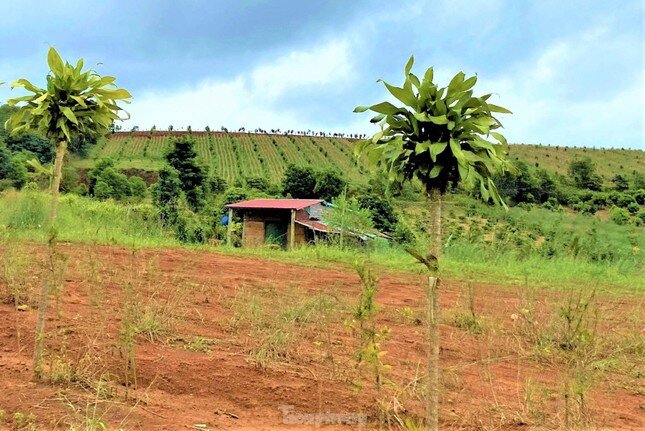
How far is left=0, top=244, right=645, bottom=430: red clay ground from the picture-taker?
3.14 m

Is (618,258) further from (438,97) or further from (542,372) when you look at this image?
(438,97)

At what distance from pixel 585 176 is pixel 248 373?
189ft

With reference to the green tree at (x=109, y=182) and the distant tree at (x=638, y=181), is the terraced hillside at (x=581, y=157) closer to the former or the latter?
the distant tree at (x=638, y=181)

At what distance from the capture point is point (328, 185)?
3834 cm

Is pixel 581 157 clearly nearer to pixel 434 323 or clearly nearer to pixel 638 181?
pixel 638 181

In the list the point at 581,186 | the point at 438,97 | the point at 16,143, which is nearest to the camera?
the point at 438,97

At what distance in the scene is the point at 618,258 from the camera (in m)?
14.8

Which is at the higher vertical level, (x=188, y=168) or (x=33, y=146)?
(x=33, y=146)

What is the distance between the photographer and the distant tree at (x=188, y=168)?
27.8m

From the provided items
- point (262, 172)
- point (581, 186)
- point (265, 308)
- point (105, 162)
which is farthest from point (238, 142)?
point (265, 308)

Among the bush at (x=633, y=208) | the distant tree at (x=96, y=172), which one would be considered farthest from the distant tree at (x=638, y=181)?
the distant tree at (x=96, y=172)

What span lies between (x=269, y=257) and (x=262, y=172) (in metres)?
46.7

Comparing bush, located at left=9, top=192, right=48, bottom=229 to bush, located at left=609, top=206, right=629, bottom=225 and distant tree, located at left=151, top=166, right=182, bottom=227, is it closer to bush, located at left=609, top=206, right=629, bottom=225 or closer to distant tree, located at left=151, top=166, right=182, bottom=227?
distant tree, located at left=151, top=166, right=182, bottom=227

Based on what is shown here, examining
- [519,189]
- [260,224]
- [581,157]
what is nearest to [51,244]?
[260,224]
